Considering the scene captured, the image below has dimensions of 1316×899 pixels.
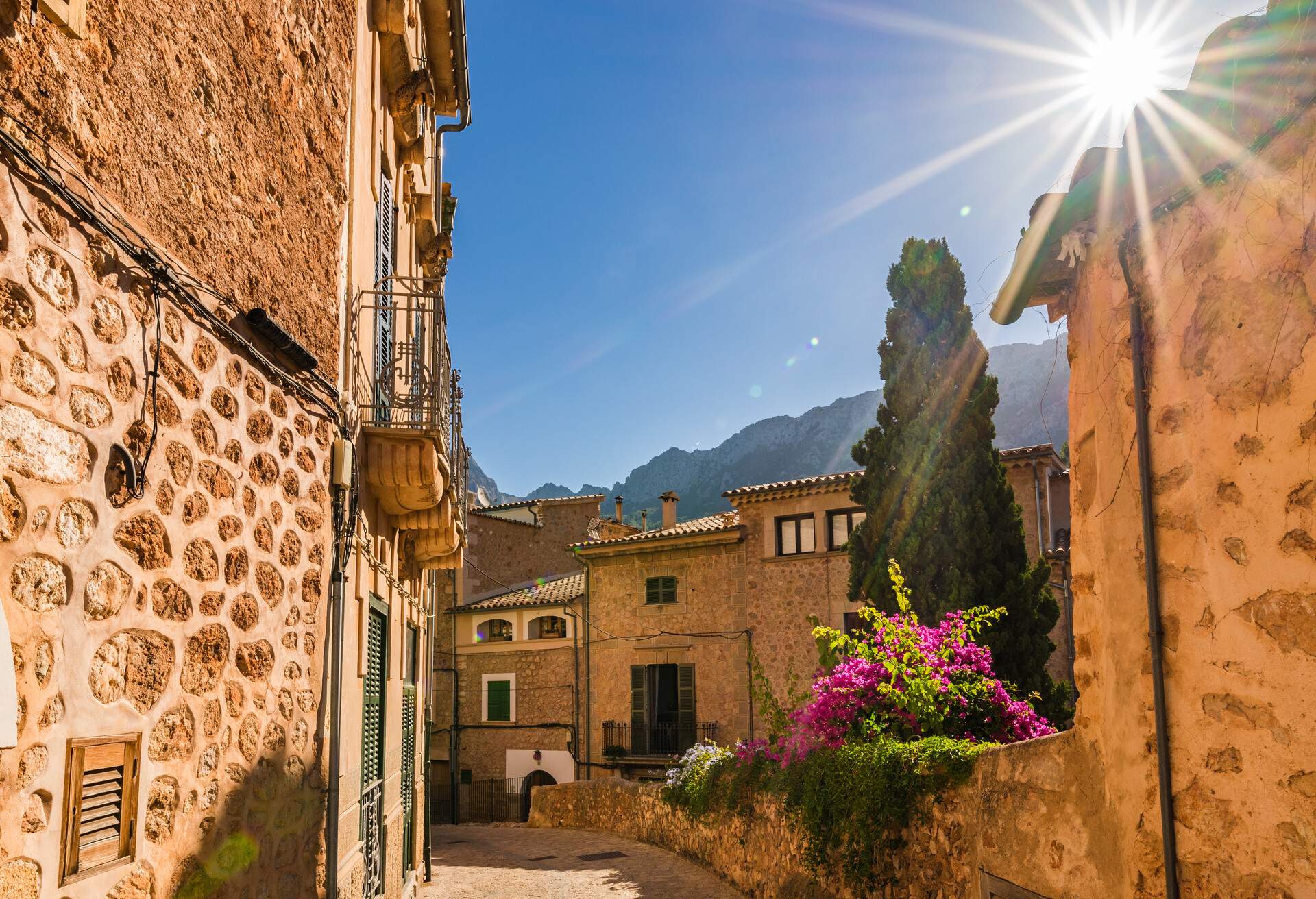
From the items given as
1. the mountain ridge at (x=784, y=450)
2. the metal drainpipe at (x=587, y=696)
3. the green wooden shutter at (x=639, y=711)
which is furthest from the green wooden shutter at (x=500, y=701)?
the mountain ridge at (x=784, y=450)

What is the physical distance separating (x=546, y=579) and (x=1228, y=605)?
111 ft

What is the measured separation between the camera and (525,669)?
31141mm

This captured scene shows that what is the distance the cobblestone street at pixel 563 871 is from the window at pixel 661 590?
7467 mm

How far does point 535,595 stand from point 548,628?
5.08 ft

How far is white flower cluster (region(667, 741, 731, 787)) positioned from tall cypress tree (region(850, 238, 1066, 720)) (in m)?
4.36

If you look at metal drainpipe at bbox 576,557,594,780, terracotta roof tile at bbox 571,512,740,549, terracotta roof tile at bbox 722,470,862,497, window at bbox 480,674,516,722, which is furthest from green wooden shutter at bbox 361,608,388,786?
window at bbox 480,674,516,722

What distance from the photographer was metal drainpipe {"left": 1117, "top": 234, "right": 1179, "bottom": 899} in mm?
3713

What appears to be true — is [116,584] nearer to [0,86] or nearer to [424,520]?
[0,86]

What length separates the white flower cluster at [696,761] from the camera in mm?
15625

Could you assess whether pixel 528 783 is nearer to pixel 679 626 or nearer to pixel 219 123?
pixel 679 626

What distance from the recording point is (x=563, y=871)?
1568 cm

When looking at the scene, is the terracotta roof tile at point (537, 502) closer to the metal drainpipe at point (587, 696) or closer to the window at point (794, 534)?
the metal drainpipe at point (587, 696)

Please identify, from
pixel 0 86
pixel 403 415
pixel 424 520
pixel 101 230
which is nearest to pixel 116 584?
pixel 101 230

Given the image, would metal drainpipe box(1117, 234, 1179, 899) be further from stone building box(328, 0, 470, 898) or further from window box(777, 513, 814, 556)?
window box(777, 513, 814, 556)
